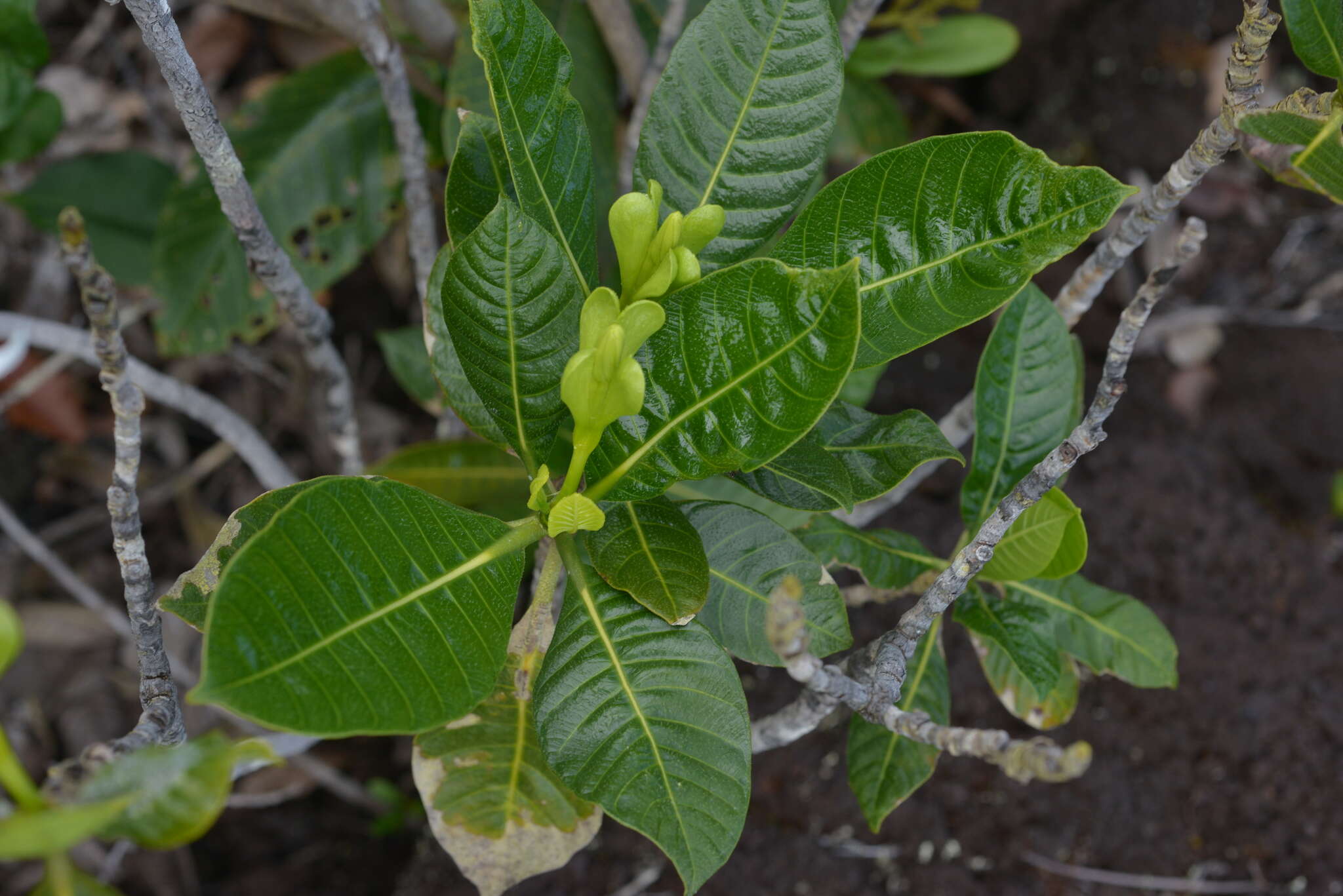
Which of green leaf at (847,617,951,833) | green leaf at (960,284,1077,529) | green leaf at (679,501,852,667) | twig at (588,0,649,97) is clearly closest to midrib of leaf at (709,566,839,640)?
green leaf at (679,501,852,667)

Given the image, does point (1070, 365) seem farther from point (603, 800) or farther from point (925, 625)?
point (603, 800)

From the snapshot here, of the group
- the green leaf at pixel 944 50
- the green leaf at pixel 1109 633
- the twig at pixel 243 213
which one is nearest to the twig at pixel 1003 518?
the green leaf at pixel 1109 633

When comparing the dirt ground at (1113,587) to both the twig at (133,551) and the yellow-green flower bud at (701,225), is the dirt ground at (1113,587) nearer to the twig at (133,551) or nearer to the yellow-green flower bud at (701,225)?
the twig at (133,551)

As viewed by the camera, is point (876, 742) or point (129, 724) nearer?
point (876, 742)

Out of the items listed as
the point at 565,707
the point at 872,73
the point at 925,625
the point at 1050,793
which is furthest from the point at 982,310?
the point at 872,73

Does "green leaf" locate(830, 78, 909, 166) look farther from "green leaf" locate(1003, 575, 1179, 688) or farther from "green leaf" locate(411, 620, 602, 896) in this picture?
"green leaf" locate(411, 620, 602, 896)

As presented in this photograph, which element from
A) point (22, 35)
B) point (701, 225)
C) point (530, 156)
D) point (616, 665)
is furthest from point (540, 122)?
point (22, 35)
